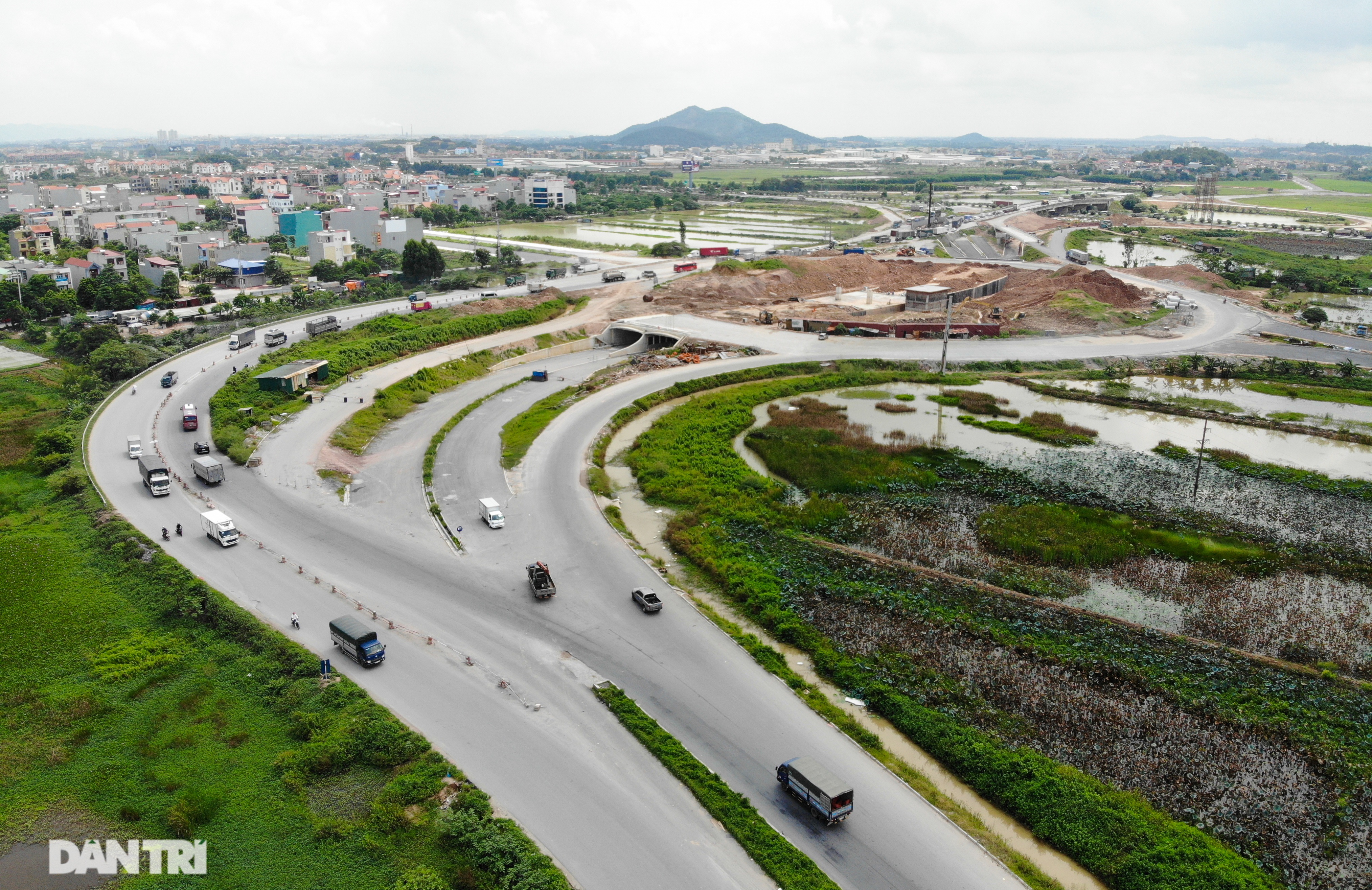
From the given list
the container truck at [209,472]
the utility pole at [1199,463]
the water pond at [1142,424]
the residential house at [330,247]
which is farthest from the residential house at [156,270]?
the utility pole at [1199,463]

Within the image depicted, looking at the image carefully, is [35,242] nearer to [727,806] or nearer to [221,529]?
[221,529]

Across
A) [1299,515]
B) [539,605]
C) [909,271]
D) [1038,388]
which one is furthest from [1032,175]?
[539,605]

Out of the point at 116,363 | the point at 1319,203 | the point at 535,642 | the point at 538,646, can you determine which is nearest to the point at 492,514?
the point at 535,642

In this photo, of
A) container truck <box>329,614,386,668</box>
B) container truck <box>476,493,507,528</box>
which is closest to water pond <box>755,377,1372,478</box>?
container truck <box>476,493,507,528</box>

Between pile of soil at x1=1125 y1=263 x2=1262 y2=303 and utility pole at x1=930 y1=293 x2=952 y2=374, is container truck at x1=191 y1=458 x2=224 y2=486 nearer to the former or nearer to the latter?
utility pole at x1=930 y1=293 x2=952 y2=374

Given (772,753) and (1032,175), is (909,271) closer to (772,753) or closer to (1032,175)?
(772,753)

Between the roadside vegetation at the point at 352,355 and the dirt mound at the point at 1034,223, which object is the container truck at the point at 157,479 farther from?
the dirt mound at the point at 1034,223
